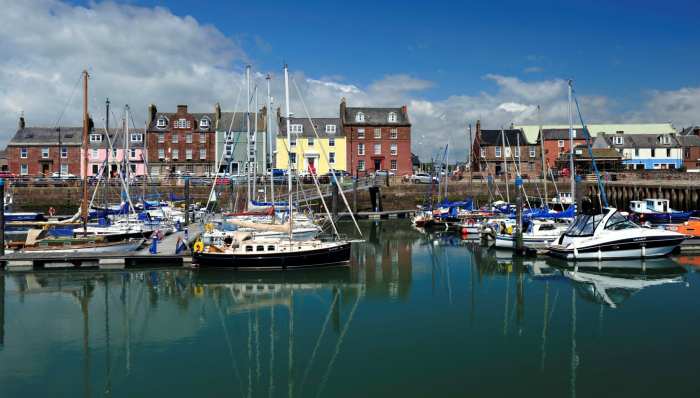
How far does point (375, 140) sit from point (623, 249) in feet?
170

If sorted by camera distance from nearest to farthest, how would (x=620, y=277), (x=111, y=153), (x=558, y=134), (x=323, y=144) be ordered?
(x=620, y=277) < (x=323, y=144) < (x=111, y=153) < (x=558, y=134)

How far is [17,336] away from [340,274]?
1432cm

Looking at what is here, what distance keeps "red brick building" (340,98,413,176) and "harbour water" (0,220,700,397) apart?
1982 inches

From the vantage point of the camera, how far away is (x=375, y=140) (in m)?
80.7

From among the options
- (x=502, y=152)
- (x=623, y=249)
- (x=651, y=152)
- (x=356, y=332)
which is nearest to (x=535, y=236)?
(x=623, y=249)

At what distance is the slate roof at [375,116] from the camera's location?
80.5m

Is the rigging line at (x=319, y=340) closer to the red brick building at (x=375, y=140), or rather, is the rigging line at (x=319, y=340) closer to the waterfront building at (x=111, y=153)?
the red brick building at (x=375, y=140)

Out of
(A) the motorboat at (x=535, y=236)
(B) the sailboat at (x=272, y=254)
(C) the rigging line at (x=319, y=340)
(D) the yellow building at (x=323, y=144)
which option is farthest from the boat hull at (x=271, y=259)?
(D) the yellow building at (x=323, y=144)

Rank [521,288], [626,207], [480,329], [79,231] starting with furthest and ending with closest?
[626,207] → [79,231] → [521,288] → [480,329]

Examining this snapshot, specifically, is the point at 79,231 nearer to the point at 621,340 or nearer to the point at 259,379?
the point at 259,379

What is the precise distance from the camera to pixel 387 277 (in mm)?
29344

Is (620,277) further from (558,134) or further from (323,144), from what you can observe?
(558,134)

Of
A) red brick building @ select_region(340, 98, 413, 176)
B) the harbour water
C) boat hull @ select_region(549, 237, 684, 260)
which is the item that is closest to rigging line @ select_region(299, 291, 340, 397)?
the harbour water

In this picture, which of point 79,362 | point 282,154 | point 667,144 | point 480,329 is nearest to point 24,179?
point 282,154
